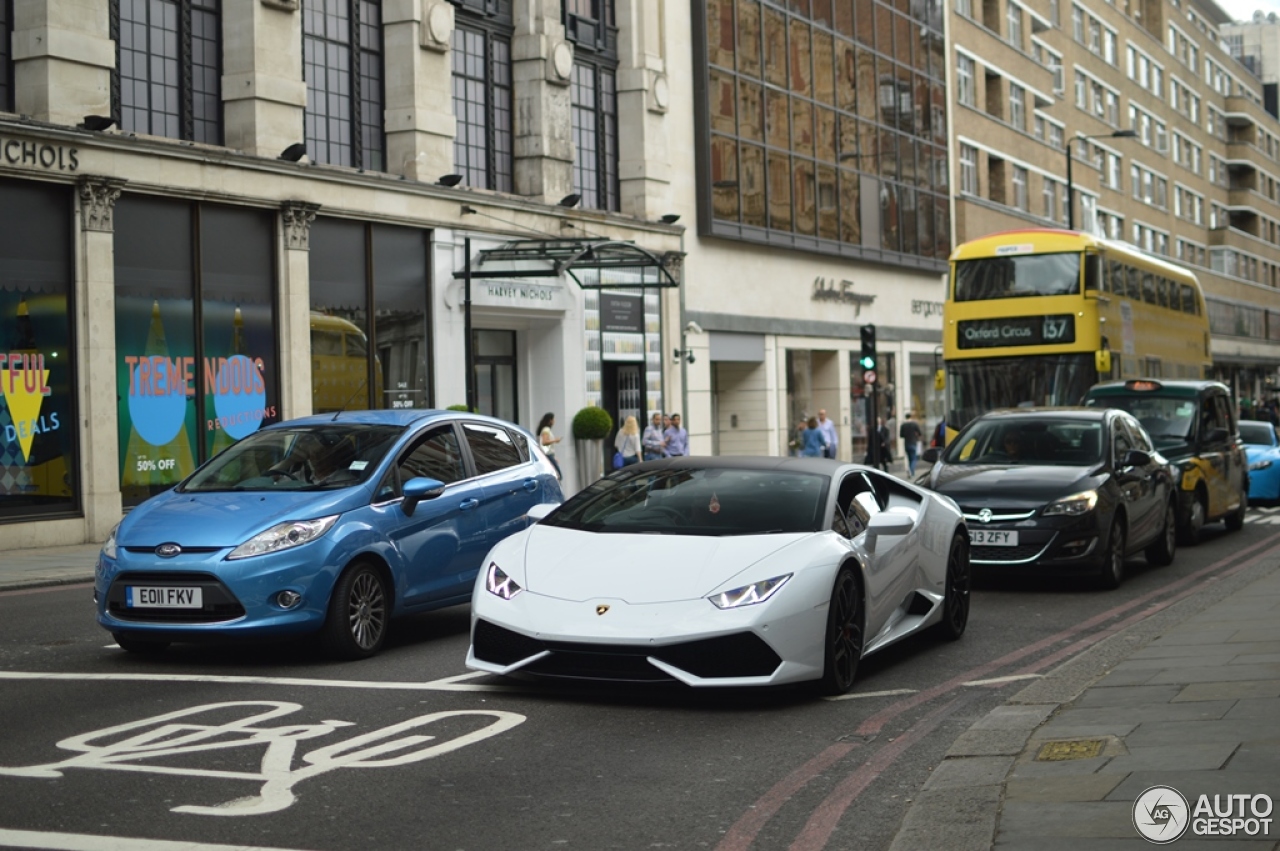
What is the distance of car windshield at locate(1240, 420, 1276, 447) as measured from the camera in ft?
86.4

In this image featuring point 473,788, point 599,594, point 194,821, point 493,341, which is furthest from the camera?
point 493,341

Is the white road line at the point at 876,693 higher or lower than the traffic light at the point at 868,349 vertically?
lower

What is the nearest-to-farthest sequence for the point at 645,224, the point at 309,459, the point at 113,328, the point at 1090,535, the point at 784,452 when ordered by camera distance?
the point at 309,459, the point at 1090,535, the point at 113,328, the point at 645,224, the point at 784,452

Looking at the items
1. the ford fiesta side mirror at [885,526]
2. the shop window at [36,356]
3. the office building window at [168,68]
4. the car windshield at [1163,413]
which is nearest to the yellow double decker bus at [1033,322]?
the car windshield at [1163,413]

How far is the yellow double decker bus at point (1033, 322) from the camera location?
84.0ft

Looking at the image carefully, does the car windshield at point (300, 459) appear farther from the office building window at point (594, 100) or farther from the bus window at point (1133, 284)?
the office building window at point (594, 100)

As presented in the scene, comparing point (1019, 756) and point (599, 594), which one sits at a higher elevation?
point (599, 594)

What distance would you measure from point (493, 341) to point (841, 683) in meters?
24.2

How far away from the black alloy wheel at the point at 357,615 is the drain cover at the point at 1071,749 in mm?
4561

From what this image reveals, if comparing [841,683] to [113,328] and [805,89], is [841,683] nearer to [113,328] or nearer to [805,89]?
[113,328]

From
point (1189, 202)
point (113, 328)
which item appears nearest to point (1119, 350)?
point (113, 328)

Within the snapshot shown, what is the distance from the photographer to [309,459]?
34.4 feet

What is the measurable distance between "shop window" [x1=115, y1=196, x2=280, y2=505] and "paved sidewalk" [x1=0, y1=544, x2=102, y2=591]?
2114 millimetres

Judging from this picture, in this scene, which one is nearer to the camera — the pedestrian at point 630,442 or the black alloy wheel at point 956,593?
the black alloy wheel at point 956,593
